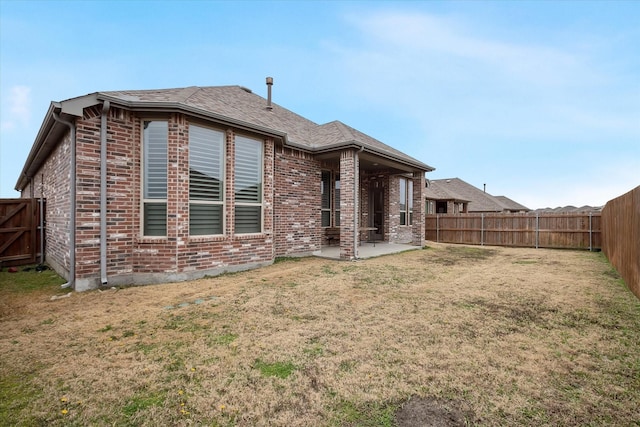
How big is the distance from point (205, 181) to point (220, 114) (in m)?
1.54

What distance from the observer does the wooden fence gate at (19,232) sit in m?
7.79

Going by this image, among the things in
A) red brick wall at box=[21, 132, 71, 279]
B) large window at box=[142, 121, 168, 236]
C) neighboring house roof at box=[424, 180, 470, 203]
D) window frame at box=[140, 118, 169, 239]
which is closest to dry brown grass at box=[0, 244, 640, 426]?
window frame at box=[140, 118, 169, 239]

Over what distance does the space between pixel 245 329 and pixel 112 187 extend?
165 inches

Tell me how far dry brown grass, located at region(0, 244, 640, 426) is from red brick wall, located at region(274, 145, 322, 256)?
364 centimetres

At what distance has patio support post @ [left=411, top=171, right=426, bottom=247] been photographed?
12750mm

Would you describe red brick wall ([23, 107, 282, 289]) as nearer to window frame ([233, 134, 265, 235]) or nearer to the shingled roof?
window frame ([233, 134, 265, 235])

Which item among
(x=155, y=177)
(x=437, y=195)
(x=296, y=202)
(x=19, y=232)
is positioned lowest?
(x=19, y=232)

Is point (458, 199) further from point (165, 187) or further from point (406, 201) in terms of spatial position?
point (165, 187)

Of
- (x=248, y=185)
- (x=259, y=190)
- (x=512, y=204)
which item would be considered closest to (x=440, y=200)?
(x=259, y=190)

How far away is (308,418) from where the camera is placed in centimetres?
196

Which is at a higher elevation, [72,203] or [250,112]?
[250,112]

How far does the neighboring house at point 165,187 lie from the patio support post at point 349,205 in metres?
0.03

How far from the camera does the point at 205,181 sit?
6340mm

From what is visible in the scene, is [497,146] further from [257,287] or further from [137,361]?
[137,361]
